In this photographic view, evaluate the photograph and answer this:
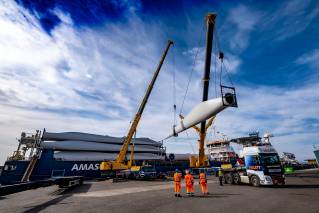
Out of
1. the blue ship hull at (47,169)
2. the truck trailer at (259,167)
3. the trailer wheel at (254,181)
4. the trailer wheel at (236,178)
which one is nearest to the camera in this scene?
the truck trailer at (259,167)

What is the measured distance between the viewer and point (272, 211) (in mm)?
7141

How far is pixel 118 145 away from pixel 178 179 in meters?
33.5

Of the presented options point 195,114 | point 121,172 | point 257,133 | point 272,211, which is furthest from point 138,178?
point 257,133

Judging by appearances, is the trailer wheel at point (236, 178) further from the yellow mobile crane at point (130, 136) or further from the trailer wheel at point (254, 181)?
the yellow mobile crane at point (130, 136)

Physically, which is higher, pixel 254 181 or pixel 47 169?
pixel 47 169

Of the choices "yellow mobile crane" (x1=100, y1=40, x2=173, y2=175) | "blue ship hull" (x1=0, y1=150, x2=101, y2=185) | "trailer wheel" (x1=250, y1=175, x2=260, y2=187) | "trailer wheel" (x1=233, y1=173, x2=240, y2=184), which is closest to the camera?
"trailer wheel" (x1=250, y1=175, x2=260, y2=187)

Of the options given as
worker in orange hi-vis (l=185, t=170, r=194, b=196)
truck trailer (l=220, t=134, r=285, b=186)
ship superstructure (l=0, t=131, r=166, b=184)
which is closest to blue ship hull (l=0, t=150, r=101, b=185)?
ship superstructure (l=0, t=131, r=166, b=184)

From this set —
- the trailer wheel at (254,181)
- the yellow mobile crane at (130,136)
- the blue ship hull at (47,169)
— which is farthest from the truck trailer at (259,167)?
the blue ship hull at (47,169)

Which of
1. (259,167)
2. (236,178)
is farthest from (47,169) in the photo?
(259,167)

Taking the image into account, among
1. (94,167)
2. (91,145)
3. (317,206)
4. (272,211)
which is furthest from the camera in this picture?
(91,145)

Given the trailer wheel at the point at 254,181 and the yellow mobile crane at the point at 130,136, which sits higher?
the yellow mobile crane at the point at 130,136

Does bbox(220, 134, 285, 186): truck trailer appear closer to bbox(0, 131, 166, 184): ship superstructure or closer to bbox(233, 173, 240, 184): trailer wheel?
bbox(233, 173, 240, 184): trailer wheel

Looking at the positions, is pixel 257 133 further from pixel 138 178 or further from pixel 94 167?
pixel 94 167

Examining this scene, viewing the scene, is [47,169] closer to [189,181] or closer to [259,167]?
[189,181]
